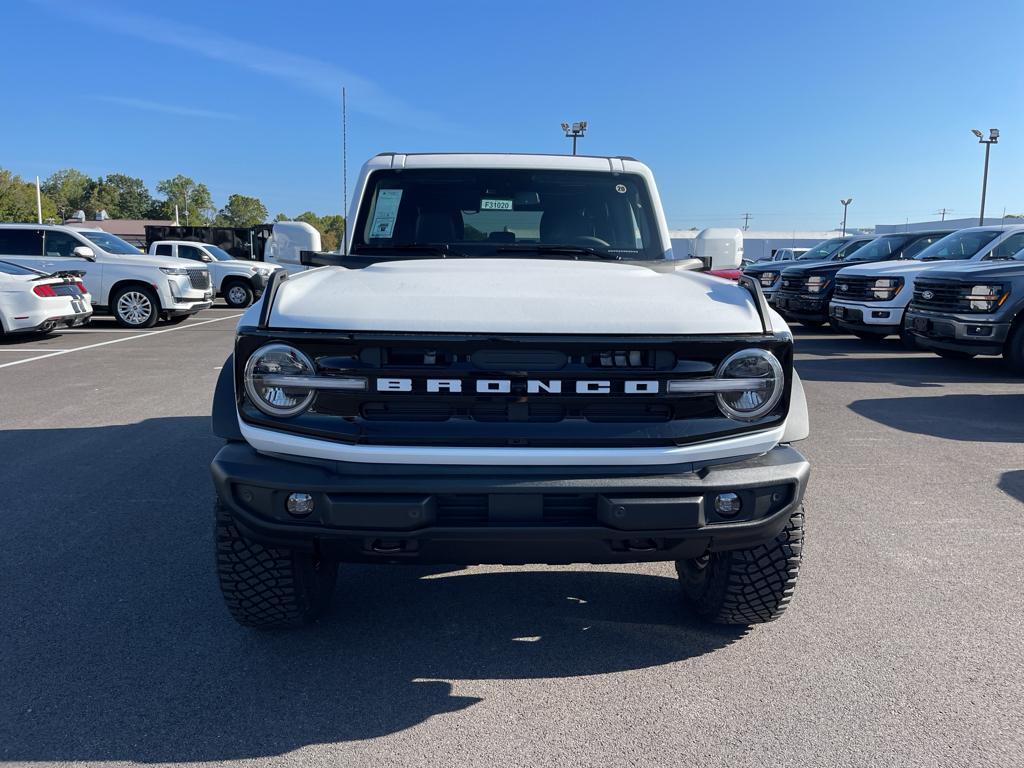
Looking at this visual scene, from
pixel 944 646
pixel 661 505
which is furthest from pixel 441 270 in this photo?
pixel 944 646

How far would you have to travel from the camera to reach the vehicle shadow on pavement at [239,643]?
8.80ft

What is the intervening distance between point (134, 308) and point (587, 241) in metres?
14.1

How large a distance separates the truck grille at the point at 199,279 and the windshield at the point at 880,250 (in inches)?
502

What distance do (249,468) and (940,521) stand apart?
390 centimetres

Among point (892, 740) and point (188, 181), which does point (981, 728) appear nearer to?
point (892, 740)

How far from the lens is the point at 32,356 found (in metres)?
11.8

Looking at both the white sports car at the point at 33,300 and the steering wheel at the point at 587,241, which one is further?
the white sports car at the point at 33,300

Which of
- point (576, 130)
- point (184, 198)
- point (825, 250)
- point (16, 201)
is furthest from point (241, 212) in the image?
point (825, 250)

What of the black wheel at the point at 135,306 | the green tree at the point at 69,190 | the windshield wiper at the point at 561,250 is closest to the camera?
the windshield wiper at the point at 561,250

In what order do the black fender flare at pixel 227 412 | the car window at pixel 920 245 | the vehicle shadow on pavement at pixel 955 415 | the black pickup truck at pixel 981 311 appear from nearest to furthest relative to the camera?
the black fender flare at pixel 227 412 < the vehicle shadow on pavement at pixel 955 415 < the black pickup truck at pixel 981 311 < the car window at pixel 920 245

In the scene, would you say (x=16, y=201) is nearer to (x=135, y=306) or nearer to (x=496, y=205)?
(x=135, y=306)

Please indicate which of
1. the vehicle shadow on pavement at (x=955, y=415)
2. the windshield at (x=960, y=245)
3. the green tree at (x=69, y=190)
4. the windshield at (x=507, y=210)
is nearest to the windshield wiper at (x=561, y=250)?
the windshield at (x=507, y=210)

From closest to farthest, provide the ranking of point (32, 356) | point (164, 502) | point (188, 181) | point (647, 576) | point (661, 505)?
point (661, 505) < point (647, 576) < point (164, 502) < point (32, 356) < point (188, 181)

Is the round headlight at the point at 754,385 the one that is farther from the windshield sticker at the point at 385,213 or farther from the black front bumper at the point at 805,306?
the black front bumper at the point at 805,306
